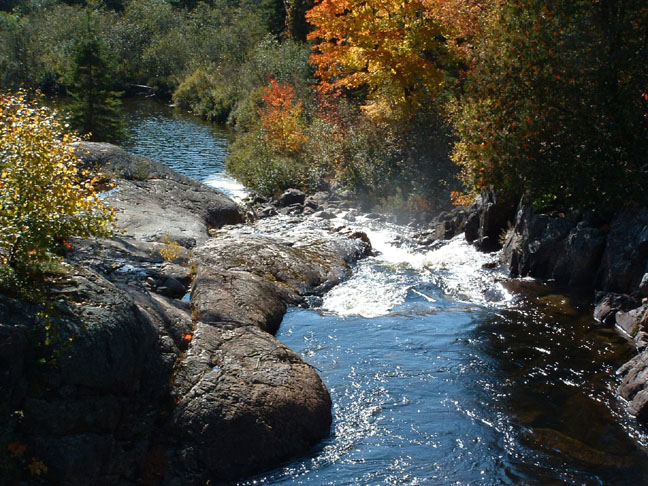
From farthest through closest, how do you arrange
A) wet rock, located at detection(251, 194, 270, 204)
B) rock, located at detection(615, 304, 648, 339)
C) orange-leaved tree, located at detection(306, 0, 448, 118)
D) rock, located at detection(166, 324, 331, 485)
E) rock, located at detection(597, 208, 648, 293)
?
wet rock, located at detection(251, 194, 270, 204), orange-leaved tree, located at detection(306, 0, 448, 118), rock, located at detection(597, 208, 648, 293), rock, located at detection(615, 304, 648, 339), rock, located at detection(166, 324, 331, 485)

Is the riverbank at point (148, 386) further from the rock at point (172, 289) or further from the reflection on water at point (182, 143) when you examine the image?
the reflection on water at point (182, 143)

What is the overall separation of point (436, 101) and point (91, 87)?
1266 centimetres

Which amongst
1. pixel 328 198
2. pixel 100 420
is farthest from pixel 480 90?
pixel 100 420

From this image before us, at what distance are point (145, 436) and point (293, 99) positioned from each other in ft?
81.4

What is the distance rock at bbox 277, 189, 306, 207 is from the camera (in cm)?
2211

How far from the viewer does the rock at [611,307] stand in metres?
11.9

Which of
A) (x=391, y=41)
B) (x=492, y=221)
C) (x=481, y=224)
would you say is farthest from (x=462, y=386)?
(x=391, y=41)

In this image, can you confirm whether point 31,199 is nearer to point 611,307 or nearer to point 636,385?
point 636,385

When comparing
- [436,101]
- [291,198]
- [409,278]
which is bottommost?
[291,198]

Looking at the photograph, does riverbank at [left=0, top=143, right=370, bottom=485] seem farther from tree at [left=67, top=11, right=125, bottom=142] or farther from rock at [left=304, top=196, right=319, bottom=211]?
tree at [left=67, top=11, right=125, bottom=142]

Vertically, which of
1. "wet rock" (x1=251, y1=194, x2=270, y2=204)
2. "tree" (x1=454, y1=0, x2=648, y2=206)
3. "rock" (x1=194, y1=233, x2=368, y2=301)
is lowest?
"wet rock" (x1=251, y1=194, x2=270, y2=204)

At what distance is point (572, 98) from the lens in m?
13.2

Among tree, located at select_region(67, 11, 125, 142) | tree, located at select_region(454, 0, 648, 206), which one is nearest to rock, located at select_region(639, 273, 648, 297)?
tree, located at select_region(454, 0, 648, 206)

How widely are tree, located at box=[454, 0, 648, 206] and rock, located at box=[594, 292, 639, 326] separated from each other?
6.67 ft
